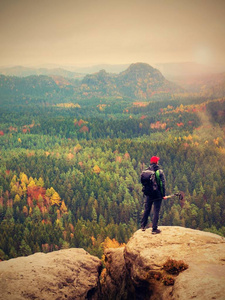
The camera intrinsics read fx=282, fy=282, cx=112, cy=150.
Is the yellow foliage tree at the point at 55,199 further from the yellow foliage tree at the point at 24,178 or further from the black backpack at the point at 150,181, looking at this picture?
the black backpack at the point at 150,181

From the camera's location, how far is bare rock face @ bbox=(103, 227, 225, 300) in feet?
61.7

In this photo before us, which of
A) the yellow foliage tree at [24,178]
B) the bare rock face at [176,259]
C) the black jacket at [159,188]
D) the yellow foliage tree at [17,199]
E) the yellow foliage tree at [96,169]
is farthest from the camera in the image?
the yellow foliage tree at [96,169]

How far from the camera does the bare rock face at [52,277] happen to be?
25594 mm

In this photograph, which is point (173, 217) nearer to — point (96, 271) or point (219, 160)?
point (219, 160)

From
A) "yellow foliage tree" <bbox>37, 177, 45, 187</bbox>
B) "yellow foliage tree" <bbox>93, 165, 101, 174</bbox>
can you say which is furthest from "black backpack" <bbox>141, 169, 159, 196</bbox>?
"yellow foliage tree" <bbox>93, 165, 101, 174</bbox>

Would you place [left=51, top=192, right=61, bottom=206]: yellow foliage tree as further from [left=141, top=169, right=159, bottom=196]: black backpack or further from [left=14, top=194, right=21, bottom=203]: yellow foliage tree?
[left=141, top=169, right=159, bottom=196]: black backpack

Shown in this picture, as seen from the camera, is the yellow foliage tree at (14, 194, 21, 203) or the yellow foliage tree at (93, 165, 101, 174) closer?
the yellow foliage tree at (14, 194, 21, 203)

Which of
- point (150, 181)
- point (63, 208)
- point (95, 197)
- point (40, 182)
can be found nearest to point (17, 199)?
point (40, 182)

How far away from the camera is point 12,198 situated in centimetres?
13912

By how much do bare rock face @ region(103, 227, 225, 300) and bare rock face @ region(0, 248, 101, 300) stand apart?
337cm

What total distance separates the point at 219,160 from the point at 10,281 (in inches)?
6721

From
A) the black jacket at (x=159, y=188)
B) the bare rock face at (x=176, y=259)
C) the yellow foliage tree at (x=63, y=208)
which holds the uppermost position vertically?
the black jacket at (x=159, y=188)

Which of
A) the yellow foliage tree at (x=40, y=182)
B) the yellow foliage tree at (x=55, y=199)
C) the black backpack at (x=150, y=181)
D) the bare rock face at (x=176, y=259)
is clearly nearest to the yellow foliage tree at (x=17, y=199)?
the yellow foliage tree at (x=55, y=199)

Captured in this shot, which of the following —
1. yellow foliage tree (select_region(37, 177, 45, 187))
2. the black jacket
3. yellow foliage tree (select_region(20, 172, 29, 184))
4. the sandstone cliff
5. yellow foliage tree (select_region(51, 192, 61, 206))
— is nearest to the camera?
the sandstone cliff
